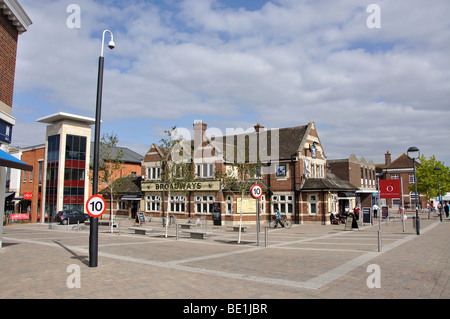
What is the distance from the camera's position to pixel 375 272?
9.59 m

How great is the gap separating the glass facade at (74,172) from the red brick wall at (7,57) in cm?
2587

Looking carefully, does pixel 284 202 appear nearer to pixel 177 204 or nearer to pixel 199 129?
pixel 177 204

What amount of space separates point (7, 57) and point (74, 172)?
27.2 metres

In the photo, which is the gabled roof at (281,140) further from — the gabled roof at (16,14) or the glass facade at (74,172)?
the gabled roof at (16,14)

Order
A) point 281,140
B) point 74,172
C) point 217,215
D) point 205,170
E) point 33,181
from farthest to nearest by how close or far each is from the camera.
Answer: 1. point 33,181
2. point 74,172
3. point 281,140
4. point 205,170
5. point 217,215

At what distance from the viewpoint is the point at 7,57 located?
50.4 ft

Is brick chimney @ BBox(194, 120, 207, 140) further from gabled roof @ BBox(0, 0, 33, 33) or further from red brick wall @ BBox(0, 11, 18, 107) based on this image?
red brick wall @ BBox(0, 11, 18, 107)

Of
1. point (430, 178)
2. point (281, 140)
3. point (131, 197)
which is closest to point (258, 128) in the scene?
point (281, 140)

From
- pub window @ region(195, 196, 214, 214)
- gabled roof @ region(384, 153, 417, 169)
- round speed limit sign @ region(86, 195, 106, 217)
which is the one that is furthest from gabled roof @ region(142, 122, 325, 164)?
gabled roof @ region(384, 153, 417, 169)
